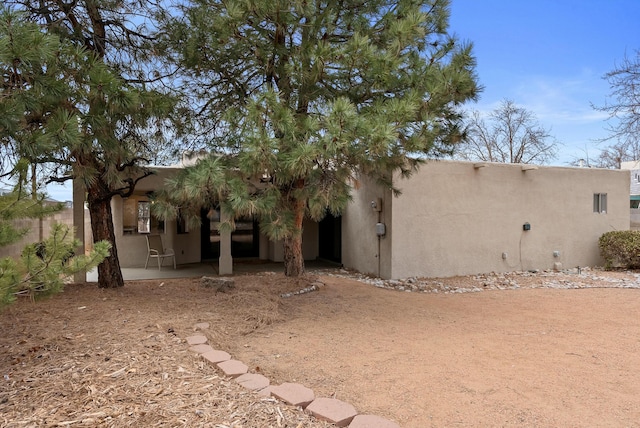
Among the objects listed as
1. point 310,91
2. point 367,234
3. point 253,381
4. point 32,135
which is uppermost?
point 310,91

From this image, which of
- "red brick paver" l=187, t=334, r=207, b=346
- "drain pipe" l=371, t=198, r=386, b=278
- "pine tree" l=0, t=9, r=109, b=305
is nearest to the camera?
"pine tree" l=0, t=9, r=109, b=305

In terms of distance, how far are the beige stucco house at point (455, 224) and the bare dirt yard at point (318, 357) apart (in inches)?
101

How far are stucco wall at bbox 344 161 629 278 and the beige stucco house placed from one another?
24 millimetres

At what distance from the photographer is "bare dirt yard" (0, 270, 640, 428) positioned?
2869 millimetres

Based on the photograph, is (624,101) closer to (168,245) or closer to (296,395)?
(296,395)

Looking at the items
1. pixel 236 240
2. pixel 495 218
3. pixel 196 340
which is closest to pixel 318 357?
pixel 196 340

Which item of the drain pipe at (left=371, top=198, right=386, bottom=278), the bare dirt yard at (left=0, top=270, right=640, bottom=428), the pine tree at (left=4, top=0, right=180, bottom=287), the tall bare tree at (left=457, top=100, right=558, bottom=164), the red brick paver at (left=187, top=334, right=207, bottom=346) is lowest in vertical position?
the bare dirt yard at (left=0, top=270, right=640, bottom=428)

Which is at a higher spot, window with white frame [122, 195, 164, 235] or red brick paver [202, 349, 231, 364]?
window with white frame [122, 195, 164, 235]

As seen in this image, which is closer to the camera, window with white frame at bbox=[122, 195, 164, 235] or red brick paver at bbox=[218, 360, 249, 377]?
red brick paver at bbox=[218, 360, 249, 377]

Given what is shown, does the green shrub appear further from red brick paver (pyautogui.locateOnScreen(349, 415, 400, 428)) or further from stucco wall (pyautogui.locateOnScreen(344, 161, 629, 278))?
red brick paver (pyautogui.locateOnScreen(349, 415, 400, 428))

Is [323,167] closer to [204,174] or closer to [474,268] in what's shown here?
[204,174]

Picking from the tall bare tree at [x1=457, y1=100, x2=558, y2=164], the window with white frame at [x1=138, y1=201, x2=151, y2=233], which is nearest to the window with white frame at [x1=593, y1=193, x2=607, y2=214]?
the tall bare tree at [x1=457, y1=100, x2=558, y2=164]

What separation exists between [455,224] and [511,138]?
13.6 meters

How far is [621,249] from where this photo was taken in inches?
426
